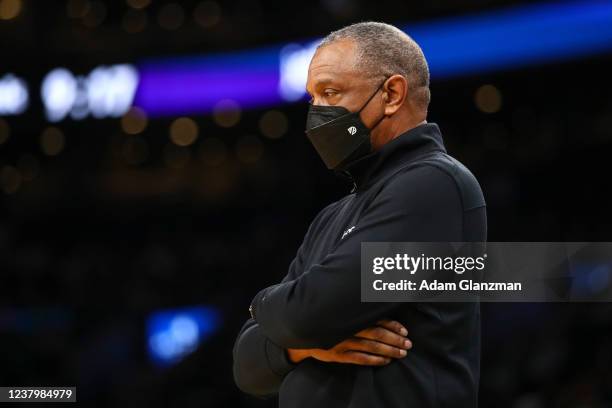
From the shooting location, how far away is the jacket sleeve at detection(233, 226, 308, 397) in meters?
2.71

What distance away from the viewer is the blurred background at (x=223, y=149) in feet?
32.2

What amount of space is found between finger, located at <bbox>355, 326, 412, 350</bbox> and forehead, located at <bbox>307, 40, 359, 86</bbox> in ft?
2.57

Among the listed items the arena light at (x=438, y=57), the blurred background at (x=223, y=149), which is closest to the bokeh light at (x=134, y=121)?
the blurred background at (x=223, y=149)

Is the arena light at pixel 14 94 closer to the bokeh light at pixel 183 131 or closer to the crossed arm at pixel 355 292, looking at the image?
the bokeh light at pixel 183 131

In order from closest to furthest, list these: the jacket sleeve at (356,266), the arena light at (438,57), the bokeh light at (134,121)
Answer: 1. the jacket sleeve at (356,266)
2. the arena light at (438,57)
3. the bokeh light at (134,121)

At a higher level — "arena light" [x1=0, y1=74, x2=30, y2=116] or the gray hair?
"arena light" [x1=0, y1=74, x2=30, y2=116]

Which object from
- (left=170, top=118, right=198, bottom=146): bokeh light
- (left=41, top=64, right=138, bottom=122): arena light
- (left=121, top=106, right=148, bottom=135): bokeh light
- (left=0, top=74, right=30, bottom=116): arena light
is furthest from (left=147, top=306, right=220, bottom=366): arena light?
(left=0, top=74, right=30, bottom=116): arena light

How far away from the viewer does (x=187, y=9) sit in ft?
49.9

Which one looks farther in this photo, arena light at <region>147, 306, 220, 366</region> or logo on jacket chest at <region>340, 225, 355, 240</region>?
arena light at <region>147, 306, 220, 366</region>

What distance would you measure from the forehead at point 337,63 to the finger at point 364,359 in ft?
2.75

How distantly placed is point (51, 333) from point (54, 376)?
958 millimetres

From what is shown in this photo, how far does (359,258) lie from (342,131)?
0.48 meters

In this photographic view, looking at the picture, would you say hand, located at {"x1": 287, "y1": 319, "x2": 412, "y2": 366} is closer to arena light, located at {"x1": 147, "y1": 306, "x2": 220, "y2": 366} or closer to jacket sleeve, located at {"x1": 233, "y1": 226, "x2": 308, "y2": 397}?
jacket sleeve, located at {"x1": 233, "y1": 226, "x2": 308, "y2": 397}

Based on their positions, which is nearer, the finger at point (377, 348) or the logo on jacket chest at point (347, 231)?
the finger at point (377, 348)
